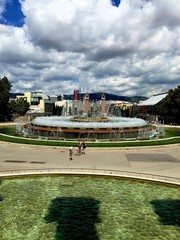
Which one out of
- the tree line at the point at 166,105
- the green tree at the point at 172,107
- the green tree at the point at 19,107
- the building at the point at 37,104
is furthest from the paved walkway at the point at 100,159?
the building at the point at 37,104

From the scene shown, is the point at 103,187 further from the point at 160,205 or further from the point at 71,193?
the point at 160,205

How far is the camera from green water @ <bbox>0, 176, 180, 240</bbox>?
476 inches

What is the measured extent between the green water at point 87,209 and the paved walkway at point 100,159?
109 inches

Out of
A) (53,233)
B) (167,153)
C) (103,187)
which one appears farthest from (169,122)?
(53,233)

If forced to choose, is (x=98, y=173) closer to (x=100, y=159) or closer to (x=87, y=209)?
(x=87, y=209)

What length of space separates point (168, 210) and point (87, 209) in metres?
4.33

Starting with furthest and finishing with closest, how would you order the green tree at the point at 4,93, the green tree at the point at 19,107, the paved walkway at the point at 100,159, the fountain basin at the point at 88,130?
1. the green tree at the point at 19,107
2. the green tree at the point at 4,93
3. the fountain basin at the point at 88,130
4. the paved walkway at the point at 100,159

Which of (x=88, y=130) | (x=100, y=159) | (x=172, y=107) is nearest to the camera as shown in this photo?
(x=100, y=159)

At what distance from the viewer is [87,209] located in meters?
14.5

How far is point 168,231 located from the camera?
487 inches

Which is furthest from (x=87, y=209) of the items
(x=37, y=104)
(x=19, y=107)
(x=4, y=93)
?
→ (x=37, y=104)

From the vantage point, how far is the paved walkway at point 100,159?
22.2m

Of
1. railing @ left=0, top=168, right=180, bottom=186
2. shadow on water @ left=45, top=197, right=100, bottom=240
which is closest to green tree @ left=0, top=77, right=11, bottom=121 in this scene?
railing @ left=0, top=168, right=180, bottom=186

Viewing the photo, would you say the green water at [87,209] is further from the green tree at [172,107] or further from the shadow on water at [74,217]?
the green tree at [172,107]
